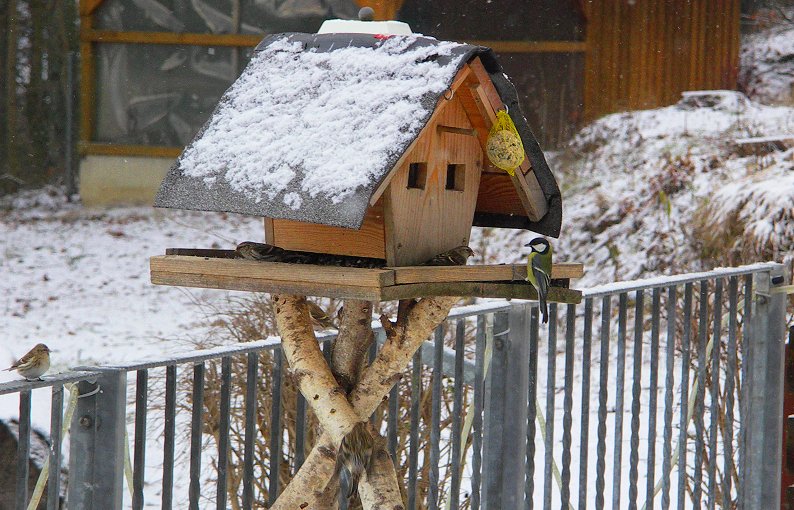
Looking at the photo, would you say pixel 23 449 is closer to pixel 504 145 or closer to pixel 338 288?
pixel 338 288

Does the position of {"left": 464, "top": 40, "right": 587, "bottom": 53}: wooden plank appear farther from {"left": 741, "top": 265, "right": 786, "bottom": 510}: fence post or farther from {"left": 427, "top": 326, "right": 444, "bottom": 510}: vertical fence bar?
{"left": 427, "top": 326, "right": 444, "bottom": 510}: vertical fence bar

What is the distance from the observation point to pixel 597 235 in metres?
8.86

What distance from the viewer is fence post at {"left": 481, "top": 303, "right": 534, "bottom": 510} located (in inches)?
101

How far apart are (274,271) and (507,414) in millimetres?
897

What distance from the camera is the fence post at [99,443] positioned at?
1.97 metres

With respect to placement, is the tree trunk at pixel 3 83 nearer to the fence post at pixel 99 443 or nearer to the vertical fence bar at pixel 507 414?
the vertical fence bar at pixel 507 414

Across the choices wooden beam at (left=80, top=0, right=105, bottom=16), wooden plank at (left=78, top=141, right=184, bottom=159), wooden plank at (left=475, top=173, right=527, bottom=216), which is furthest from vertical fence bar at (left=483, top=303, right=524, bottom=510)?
wooden beam at (left=80, top=0, right=105, bottom=16)

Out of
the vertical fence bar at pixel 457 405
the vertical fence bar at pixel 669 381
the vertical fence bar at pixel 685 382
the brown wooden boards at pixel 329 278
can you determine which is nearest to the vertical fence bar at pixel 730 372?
the vertical fence bar at pixel 685 382

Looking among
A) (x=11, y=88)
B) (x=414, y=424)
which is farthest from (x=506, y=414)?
(x=11, y=88)

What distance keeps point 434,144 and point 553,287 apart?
38 centimetres

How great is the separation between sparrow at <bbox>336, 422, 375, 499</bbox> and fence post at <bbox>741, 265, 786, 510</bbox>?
202 centimetres

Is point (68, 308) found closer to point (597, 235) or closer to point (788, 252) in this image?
point (597, 235)

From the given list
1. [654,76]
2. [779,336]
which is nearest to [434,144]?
[779,336]

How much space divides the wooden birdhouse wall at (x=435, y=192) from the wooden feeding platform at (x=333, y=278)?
13 cm
